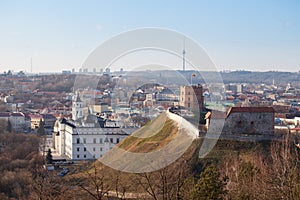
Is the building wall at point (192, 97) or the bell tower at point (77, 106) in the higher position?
the building wall at point (192, 97)

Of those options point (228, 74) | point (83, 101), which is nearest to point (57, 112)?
point (83, 101)

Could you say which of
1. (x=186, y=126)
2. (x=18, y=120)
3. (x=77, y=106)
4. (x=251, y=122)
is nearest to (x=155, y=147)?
(x=186, y=126)

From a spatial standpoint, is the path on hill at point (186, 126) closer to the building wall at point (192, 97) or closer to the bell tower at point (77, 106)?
the building wall at point (192, 97)

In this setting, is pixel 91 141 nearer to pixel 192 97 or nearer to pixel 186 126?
pixel 192 97

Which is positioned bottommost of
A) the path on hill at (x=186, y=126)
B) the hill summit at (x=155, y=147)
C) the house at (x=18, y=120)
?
the house at (x=18, y=120)

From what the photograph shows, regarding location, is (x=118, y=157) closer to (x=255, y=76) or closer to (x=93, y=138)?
(x=93, y=138)

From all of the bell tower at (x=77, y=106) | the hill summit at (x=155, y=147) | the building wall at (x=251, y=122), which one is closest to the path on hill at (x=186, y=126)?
the hill summit at (x=155, y=147)

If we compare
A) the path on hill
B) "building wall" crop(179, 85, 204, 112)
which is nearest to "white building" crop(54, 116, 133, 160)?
"building wall" crop(179, 85, 204, 112)

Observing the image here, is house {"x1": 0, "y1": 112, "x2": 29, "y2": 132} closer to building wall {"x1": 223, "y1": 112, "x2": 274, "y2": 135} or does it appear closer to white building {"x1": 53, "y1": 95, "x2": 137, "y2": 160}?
white building {"x1": 53, "y1": 95, "x2": 137, "y2": 160}
